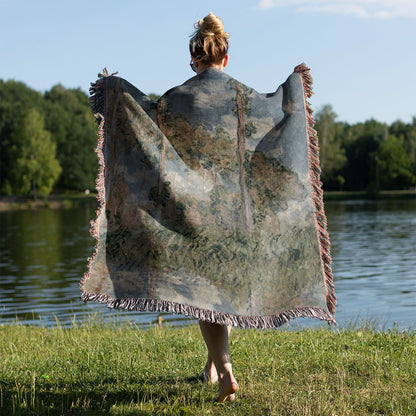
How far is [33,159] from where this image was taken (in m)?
62.9

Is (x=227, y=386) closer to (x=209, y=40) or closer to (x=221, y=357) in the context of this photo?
(x=221, y=357)

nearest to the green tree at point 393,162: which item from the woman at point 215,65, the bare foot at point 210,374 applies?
the bare foot at point 210,374

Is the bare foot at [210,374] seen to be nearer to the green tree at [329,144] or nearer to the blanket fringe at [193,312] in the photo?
the blanket fringe at [193,312]

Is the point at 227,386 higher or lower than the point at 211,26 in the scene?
lower

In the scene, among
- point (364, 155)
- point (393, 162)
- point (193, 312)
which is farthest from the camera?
point (364, 155)

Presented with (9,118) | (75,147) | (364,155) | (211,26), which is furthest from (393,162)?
(211,26)

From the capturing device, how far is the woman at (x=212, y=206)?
151 inches

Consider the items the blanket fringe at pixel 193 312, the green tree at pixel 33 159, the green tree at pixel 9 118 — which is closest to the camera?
the blanket fringe at pixel 193 312

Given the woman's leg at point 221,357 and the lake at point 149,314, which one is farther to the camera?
the lake at point 149,314

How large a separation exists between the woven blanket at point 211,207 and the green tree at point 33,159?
195ft

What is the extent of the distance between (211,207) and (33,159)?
2423 inches

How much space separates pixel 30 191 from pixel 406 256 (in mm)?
49090

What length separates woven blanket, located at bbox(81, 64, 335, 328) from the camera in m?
3.83

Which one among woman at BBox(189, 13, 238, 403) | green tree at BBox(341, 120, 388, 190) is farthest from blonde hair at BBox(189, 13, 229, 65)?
green tree at BBox(341, 120, 388, 190)
